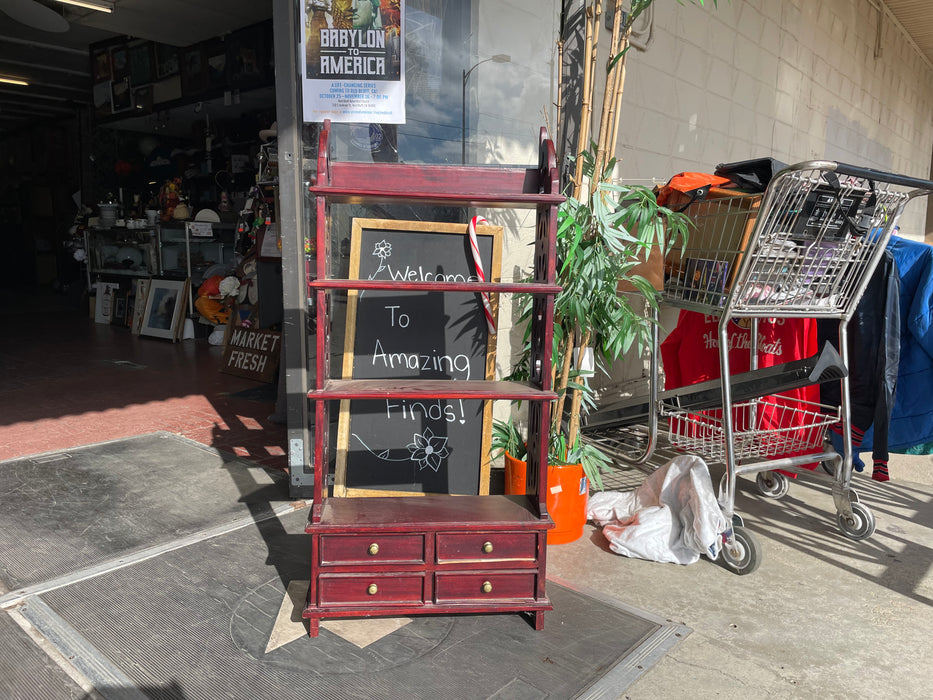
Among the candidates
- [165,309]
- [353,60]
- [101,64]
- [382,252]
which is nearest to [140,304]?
[165,309]

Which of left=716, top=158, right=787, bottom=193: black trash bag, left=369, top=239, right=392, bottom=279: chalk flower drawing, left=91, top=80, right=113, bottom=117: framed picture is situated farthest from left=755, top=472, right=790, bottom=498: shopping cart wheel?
left=91, top=80, right=113, bottom=117: framed picture

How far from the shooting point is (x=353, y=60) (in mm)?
2719

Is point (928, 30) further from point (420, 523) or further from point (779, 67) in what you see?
point (420, 523)

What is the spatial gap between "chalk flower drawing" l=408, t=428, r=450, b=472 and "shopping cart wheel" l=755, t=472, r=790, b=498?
1.76m

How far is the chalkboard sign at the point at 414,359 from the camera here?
251 cm

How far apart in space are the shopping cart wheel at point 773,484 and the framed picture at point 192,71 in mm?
7188

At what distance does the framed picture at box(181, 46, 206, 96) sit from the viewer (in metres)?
7.58

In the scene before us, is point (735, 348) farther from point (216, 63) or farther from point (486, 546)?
point (216, 63)

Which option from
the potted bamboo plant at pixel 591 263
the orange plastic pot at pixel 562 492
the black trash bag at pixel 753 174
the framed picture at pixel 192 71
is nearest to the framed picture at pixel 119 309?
the framed picture at pixel 192 71

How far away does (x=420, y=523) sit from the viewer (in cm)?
201

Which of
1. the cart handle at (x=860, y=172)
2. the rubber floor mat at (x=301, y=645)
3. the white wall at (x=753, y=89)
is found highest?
the white wall at (x=753, y=89)

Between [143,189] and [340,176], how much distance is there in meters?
9.51

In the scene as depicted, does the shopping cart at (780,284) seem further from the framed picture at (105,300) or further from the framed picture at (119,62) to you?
the framed picture at (119,62)

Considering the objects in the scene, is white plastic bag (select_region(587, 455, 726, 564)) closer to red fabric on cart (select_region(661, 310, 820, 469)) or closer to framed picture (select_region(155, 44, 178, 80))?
red fabric on cart (select_region(661, 310, 820, 469))
